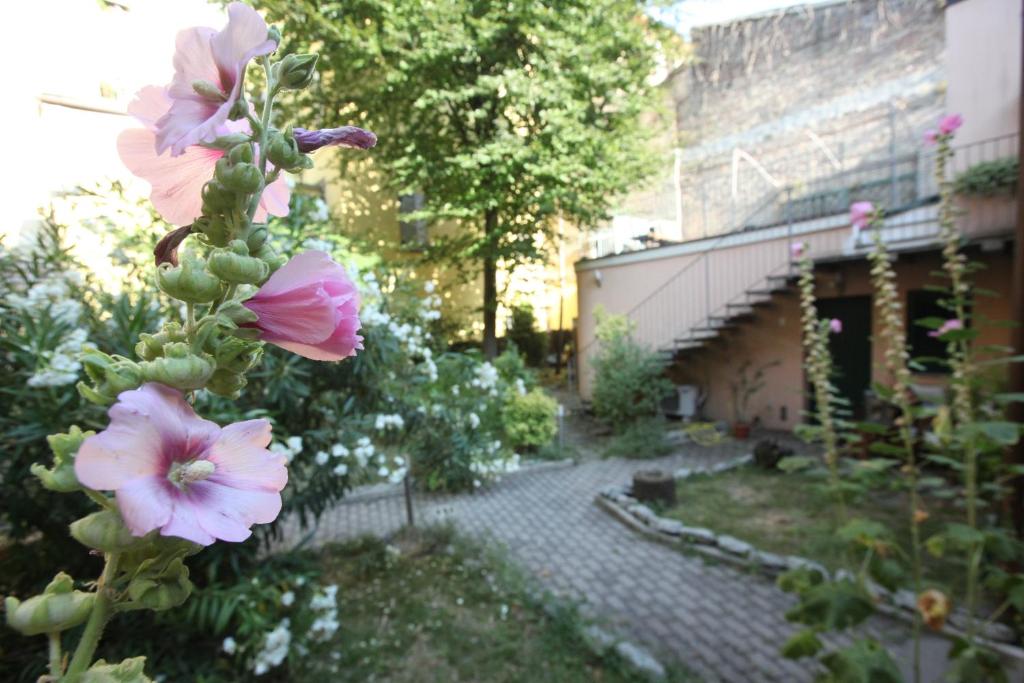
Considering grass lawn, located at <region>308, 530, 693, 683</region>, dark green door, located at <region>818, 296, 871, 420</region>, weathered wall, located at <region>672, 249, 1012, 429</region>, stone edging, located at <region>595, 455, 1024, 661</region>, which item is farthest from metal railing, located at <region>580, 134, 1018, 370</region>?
grass lawn, located at <region>308, 530, 693, 683</region>

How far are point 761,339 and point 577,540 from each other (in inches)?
→ 273

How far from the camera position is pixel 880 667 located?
2.13 metres

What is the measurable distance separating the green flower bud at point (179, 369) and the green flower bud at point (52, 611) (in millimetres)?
146

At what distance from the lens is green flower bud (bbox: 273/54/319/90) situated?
20.0 inches

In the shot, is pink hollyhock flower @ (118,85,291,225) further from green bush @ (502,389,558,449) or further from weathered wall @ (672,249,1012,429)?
weathered wall @ (672,249,1012,429)

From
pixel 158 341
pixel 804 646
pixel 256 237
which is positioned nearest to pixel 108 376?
pixel 158 341

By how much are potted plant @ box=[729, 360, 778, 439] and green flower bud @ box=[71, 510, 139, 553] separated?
1113cm

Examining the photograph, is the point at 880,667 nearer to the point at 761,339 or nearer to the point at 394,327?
the point at 394,327

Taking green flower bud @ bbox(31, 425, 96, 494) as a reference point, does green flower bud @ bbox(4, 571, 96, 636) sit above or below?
below

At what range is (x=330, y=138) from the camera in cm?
55

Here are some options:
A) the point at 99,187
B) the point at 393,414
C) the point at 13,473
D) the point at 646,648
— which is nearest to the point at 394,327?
the point at 393,414

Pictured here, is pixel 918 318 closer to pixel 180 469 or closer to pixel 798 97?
pixel 798 97

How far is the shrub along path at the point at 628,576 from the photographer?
12.0 feet

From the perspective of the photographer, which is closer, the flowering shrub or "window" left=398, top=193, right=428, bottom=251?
the flowering shrub
